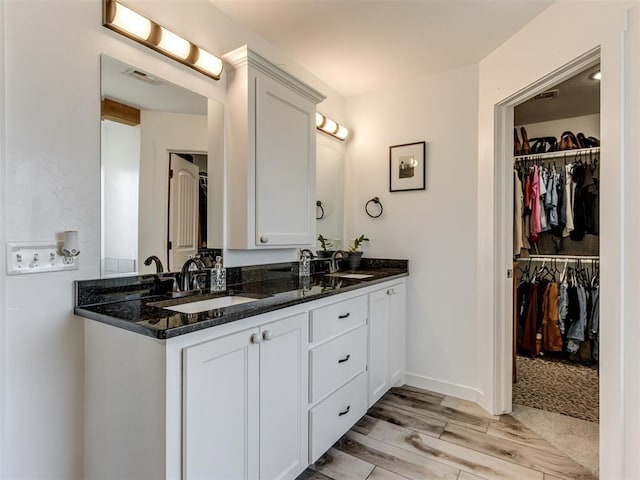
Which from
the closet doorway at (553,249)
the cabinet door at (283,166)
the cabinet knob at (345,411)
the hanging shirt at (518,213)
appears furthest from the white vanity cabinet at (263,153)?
the hanging shirt at (518,213)

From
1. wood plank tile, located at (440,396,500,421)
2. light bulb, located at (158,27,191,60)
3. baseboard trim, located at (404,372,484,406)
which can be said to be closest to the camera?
light bulb, located at (158,27,191,60)

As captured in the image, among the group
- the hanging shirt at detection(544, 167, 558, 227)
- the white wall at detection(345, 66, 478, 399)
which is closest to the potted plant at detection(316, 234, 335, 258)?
the white wall at detection(345, 66, 478, 399)

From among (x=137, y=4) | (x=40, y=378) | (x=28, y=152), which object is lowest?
(x=40, y=378)

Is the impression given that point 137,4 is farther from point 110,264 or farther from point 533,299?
point 533,299

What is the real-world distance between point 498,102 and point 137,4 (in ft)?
6.96

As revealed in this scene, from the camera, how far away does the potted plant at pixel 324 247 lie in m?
2.75

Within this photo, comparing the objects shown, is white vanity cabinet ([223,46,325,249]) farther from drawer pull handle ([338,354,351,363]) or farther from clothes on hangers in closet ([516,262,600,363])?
clothes on hangers in closet ([516,262,600,363])

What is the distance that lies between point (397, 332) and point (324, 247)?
2.86ft

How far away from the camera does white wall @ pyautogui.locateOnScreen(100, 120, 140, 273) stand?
1423 mm

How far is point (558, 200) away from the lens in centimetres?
330

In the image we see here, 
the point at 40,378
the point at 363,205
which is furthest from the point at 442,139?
the point at 40,378

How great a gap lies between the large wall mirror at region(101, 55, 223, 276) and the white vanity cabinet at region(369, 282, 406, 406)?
3.72 feet

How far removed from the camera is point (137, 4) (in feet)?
4.95

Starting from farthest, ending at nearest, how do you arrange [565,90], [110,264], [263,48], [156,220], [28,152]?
[565,90] → [263,48] → [156,220] → [110,264] → [28,152]
